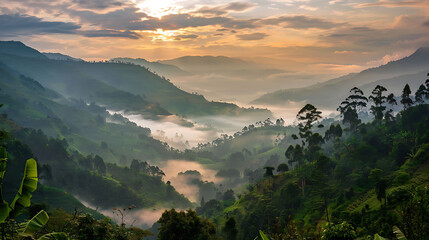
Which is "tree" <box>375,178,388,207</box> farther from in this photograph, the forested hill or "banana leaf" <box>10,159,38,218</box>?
"banana leaf" <box>10,159,38,218</box>

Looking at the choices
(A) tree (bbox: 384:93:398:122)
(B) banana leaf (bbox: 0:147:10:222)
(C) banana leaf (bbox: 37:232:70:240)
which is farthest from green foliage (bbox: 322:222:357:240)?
(A) tree (bbox: 384:93:398:122)

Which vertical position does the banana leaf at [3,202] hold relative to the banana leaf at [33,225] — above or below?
above

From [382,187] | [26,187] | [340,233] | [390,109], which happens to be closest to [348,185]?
[382,187]

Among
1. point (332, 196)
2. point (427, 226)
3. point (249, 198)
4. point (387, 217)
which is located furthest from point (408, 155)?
point (427, 226)

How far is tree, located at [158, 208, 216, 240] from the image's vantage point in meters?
42.1

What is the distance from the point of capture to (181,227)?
138 feet

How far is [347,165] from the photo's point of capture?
84625 mm

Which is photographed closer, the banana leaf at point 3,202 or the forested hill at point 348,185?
the banana leaf at point 3,202

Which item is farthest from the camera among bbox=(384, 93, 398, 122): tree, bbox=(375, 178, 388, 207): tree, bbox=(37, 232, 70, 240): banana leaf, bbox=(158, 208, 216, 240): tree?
bbox=(384, 93, 398, 122): tree

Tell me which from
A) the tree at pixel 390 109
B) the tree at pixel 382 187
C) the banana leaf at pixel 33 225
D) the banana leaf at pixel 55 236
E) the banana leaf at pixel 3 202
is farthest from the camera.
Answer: the tree at pixel 390 109

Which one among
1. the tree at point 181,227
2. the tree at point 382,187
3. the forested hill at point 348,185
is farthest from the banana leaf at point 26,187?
the tree at point 382,187

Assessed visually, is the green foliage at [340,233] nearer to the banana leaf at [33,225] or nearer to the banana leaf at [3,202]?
the banana leaf at [33,225]

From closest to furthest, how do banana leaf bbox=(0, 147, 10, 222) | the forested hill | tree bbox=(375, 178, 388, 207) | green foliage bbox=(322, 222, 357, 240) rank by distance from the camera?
banana leaf bbox=(0, 147, 10, 222)
green foliage bbox=(322, 222, 357, 240)
tree bbox=(375, 178, 388, 207)
the forested hill

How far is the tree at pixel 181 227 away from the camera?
42062mm
